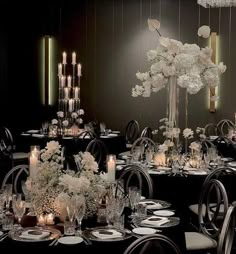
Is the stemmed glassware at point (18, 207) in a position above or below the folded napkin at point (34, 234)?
above

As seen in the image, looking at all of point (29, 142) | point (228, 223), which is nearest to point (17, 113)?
point (29, 142)

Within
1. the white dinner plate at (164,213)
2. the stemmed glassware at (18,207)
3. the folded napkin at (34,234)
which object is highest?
the stemmed glassware at (18,207)

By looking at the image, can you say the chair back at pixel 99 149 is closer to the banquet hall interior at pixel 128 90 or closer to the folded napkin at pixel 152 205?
the banquet hall interior at pixel 128 90

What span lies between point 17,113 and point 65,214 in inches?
275

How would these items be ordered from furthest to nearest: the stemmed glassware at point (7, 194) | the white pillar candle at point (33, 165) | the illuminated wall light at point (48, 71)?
the illuminated wall light at point (48, 71) < the white pillar candle at point (33, 165) < the stemmed glassware at point (7, 194)

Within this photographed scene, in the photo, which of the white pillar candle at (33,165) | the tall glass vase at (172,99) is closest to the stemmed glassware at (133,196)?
the white pillar candle at (33,165)

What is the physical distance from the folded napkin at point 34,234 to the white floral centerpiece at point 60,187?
0.83ft

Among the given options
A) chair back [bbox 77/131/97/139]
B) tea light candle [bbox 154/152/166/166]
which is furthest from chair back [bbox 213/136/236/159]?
tea light candle [bbox 154/152/166/166]

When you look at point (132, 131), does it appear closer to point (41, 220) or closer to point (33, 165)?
point (33, 165)

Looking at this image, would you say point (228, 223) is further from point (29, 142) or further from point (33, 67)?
point (33, 67)

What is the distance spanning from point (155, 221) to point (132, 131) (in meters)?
7.23

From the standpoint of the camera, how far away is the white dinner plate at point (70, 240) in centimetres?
311

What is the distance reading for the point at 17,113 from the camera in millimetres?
10250

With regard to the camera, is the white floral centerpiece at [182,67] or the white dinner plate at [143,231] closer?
the white dinner plate at [143,231]
